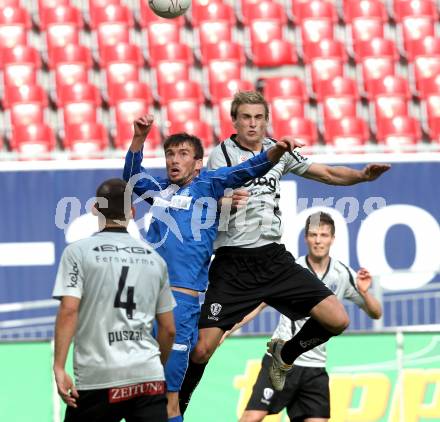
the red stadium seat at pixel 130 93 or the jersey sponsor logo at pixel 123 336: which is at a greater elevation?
the red stadium seat at pixel 130 93

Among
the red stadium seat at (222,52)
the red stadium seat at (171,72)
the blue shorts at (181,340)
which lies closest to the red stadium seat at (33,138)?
the red stadium seat at (171,72)

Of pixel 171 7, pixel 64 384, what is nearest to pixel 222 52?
pixel 171 7

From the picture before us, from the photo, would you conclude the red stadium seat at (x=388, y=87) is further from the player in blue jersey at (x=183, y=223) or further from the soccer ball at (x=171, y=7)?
the player in blue jersey at (x=183, y=223)

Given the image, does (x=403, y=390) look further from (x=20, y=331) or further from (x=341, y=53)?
(x=341, y=53)

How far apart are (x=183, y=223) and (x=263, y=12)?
10.3 metres

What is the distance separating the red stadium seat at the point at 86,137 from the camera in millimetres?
15828

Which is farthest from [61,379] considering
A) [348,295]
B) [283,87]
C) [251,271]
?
[283,87]

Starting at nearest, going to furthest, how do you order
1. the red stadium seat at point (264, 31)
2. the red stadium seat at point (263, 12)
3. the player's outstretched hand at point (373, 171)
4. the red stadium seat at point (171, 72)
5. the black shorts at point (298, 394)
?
the player's outstretched hand at point (373, 171) < the black shorts at point (298, 394) < the red stadium seat at point (171, 72) < the red stadium seat at point (264, 31) < the red stadium seat at point (263, 12)

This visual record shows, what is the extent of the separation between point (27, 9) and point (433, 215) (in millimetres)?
7498

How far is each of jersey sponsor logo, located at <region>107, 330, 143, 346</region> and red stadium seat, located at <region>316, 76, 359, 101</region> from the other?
1101 cm

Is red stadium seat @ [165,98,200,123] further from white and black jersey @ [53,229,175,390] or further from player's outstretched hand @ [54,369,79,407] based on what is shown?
player's outstretched hand @ [54,369,79,407]

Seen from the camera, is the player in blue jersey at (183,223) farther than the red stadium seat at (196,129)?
No

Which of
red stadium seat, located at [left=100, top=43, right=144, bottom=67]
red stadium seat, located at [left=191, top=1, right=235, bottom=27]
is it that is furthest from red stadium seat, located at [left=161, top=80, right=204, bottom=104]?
red stadium seat, located at [left=191, top=1, right=235, bottom=27]

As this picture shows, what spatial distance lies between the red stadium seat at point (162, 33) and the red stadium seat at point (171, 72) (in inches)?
18.9
